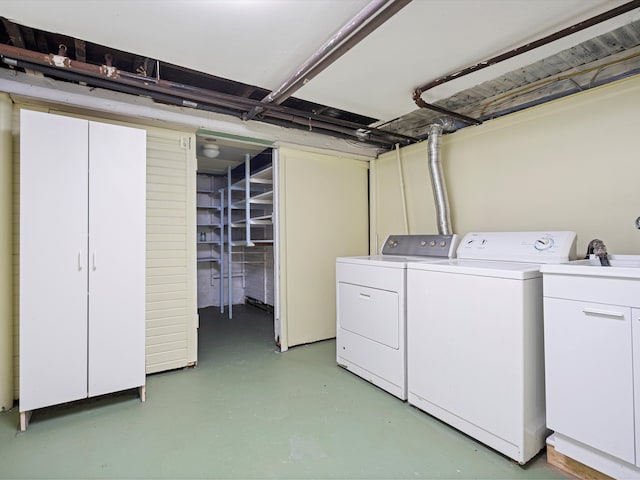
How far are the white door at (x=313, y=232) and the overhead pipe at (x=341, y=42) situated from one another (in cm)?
116

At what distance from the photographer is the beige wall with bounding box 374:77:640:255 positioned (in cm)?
210

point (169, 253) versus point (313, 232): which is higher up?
point (313, 232)

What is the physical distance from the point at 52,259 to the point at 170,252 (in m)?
0.89

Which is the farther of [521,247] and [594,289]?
[521,247]

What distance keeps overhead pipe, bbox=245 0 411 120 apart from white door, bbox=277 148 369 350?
116 cm

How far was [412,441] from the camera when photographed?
1917 mm

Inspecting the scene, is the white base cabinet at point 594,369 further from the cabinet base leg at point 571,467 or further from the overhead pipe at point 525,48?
the overhead pipe at point 525,48

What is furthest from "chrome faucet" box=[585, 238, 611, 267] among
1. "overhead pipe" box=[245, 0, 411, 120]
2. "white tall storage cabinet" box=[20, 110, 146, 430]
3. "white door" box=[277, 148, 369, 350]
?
"white tall storage cabinet" box=[20, 110, 146, 430]

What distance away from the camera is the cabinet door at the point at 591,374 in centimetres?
143

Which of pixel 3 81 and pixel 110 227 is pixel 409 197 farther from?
pixel 3 81

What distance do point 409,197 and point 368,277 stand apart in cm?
136

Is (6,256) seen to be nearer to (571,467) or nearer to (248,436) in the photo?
(248,436)

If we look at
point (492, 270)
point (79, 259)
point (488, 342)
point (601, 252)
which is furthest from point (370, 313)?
point (79, 259)

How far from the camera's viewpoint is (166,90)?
93.4 inches
